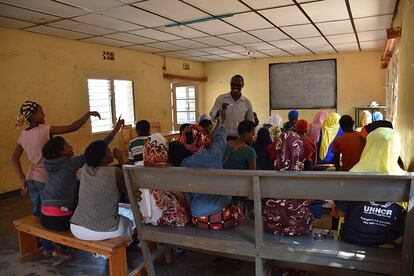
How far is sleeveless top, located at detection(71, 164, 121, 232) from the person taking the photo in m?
2.09

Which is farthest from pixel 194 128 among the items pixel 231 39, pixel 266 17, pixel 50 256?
pixel 231 39

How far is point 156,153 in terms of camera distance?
6.47ft

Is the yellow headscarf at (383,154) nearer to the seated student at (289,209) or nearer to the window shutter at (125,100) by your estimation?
the seated student at (289,209)

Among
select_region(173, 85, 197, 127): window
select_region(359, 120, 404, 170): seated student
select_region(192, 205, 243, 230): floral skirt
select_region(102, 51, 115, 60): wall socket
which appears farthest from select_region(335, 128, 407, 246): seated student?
select_region(173, 85, 197, 127): window

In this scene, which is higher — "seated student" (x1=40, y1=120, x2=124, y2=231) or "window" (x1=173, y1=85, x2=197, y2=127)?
"window" (x1=173, y1=85, x2=197, y2=127)

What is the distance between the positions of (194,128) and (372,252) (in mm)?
1208

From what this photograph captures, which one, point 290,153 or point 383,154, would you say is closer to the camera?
point 383,154

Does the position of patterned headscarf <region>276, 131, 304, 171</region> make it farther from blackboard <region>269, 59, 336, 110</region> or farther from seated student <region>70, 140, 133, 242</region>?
blackboard <region>269, 59, 336, 110</region>

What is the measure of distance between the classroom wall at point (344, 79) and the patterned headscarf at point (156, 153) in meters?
6.89

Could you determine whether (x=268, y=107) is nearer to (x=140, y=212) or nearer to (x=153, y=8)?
(x=153, y=8)

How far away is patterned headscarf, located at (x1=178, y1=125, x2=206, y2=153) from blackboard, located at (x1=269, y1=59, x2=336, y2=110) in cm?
673

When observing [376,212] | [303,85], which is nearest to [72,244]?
[376,212]

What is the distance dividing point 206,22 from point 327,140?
2.33 m

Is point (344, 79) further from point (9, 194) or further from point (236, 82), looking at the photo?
point (9, 194)
